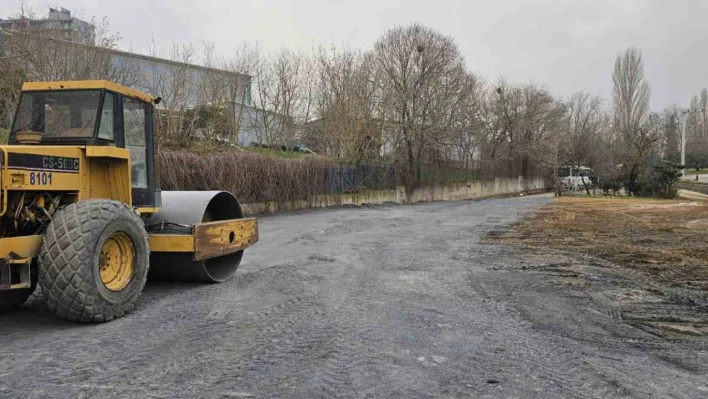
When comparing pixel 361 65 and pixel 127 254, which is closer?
pixel 127 254

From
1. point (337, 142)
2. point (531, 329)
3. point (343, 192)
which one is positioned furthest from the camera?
point (337, 142)

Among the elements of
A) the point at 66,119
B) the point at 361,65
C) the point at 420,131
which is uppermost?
the point at 361,65

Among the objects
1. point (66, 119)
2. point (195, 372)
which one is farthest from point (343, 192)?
point (195, 372)

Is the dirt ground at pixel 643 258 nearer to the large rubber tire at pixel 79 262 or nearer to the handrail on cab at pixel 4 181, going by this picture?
the large rubber tire at pixel 79 262

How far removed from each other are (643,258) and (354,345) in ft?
21.3

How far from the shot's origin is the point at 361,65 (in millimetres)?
31594

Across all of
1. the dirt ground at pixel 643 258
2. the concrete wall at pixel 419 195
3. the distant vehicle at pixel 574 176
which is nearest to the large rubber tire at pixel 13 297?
the dirt ground at pixel 643 258

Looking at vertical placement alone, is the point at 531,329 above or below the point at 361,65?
below

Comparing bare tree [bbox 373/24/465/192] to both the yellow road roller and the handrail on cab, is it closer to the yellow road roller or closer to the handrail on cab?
the yellow road roller

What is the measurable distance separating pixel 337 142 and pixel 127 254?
23062 mm

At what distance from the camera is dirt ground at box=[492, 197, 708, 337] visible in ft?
18.8

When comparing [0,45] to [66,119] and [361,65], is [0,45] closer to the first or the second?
[66,119]

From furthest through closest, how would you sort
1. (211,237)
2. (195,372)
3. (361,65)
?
(361,65) → (211,237) → (195,372)

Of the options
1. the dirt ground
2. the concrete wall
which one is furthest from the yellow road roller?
the concrete wall
